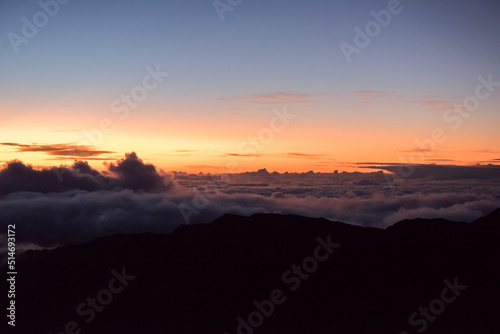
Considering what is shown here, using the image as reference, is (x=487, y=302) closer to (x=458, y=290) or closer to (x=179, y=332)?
(x=458, y=290)

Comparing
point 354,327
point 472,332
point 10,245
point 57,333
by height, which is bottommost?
point 57,333

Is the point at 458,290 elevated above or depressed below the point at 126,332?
above

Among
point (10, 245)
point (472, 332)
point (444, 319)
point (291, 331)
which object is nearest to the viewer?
point (10, 245)

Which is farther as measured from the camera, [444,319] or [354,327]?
[354,327]

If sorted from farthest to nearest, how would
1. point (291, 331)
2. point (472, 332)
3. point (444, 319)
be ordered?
point (291, 331) < point (444, 319) < point (472, 332)

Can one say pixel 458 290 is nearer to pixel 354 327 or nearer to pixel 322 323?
pixel 354 327

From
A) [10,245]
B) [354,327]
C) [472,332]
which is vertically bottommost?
[354,327]

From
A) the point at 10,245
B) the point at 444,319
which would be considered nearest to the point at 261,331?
the point at 444,319

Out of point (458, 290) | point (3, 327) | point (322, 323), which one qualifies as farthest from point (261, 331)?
point (3, 327)

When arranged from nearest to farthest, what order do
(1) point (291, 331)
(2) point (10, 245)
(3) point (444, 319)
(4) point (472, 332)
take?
1. (2) point (10, 245)
2. (4) point (472, 332)
3. (3) point (444, 319)
4. (1) point (291, 331)
